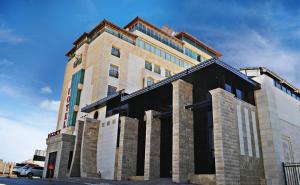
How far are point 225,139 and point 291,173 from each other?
6.57 meters

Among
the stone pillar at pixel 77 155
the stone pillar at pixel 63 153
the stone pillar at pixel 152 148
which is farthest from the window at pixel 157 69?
the stone pillar at pixel 152 148

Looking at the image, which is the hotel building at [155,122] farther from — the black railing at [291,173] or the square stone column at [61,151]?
the black railing at [291,173]

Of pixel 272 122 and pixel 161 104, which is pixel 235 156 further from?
pixel 161 104

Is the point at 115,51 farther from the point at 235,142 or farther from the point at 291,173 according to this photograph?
the point at 291,173

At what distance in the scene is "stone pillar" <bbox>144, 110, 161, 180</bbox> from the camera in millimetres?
20763

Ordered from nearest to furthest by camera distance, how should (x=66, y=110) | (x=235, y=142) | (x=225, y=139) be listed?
(x=225, y=139)
(x=235, y=142)
(x=66, y=110)

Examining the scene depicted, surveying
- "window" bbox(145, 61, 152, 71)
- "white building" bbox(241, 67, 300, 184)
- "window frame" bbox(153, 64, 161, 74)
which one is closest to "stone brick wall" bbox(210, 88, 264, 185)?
"white building" bbox(241, 67, 300, 184)

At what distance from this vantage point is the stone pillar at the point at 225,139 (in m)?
15.4

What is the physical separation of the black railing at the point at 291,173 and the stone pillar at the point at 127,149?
12.7 m

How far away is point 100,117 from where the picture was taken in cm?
3055

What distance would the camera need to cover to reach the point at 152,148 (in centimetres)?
2167

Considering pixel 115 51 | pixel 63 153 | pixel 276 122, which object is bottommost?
pixel 63 153

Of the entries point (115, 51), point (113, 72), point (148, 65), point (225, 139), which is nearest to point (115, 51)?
point (115, 51)

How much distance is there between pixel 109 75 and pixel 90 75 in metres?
3.48
